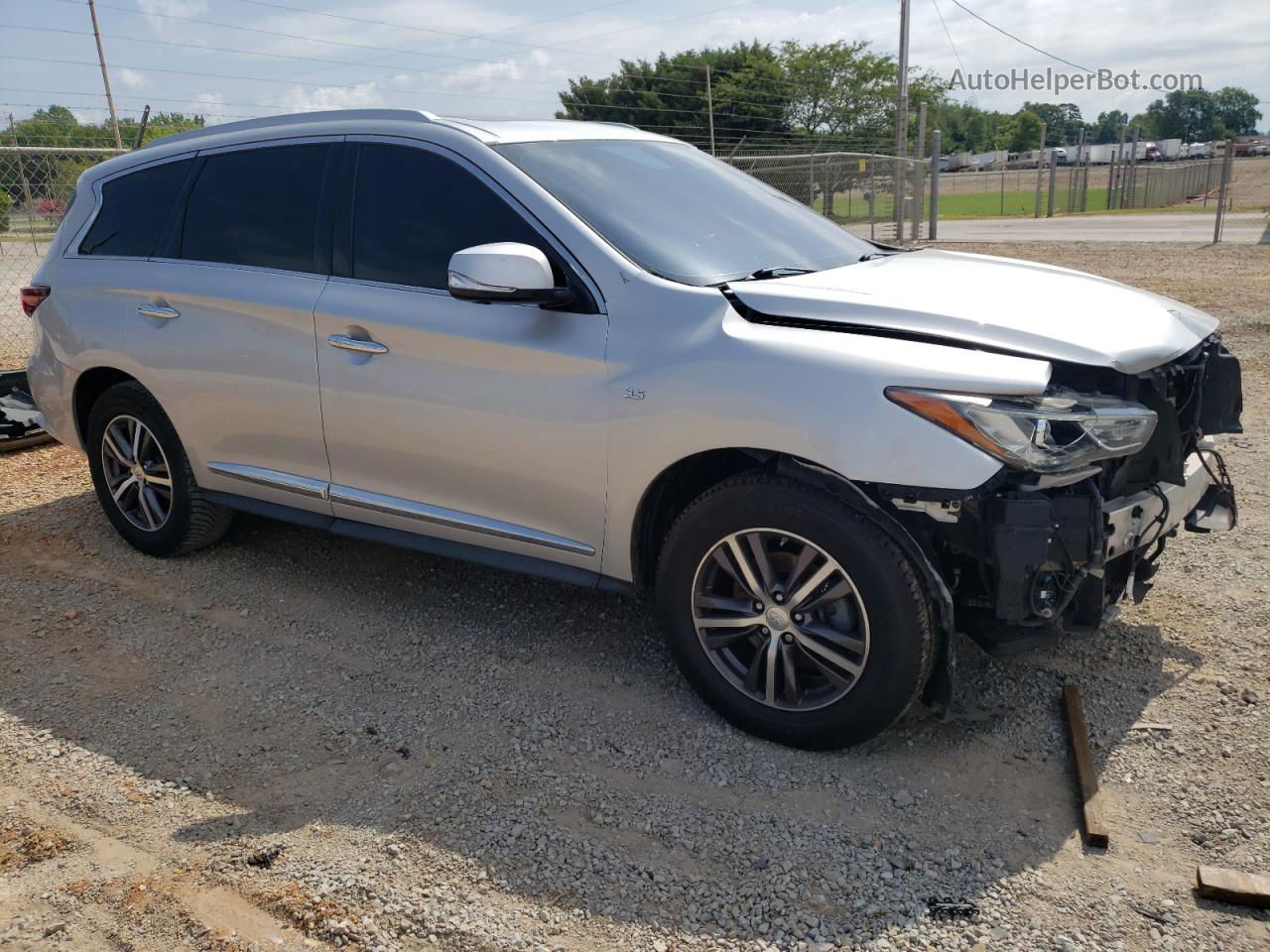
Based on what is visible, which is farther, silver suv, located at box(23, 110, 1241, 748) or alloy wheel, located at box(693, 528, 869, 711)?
alloy wheel, located at box(693, 528, 869, 711)

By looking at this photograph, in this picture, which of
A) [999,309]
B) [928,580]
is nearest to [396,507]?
[928,580]

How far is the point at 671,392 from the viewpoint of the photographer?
3.39 m

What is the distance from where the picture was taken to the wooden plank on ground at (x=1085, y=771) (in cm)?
295

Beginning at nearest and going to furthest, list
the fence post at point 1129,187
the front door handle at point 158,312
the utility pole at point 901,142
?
the front door handle at point 158,312, the utility pole at point 901,142, the fence post at point 1129,187

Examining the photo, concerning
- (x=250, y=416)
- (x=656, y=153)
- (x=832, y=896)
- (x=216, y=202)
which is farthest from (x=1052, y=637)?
(x=216, y=202)

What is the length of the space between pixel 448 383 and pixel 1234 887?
9.12 feet

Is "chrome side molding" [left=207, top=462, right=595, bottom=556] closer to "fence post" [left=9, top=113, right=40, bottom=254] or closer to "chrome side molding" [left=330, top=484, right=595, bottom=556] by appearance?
"chrome side molding" [left=330, top=484, right=595, bottom=556]

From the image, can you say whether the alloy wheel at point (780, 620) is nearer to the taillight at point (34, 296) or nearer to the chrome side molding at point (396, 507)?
the chrome side molding at point (396, 507)

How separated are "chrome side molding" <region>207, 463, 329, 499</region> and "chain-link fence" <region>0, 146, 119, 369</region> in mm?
6011

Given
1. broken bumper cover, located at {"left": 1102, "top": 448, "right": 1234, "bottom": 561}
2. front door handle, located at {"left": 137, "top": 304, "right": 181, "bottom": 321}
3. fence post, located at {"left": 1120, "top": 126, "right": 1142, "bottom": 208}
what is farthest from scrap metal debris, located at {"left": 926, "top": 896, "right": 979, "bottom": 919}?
fence post, located at {"left": 1120, "top": 126, "right": 1142, "bottom": 208}

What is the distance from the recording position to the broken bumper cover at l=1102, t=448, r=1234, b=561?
10.7ft

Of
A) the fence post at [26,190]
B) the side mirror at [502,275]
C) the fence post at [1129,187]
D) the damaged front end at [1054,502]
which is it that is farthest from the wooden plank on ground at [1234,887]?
the fence post at [1129,187]

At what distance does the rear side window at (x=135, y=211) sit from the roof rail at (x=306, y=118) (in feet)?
0.58

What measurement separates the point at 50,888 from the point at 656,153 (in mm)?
3319
